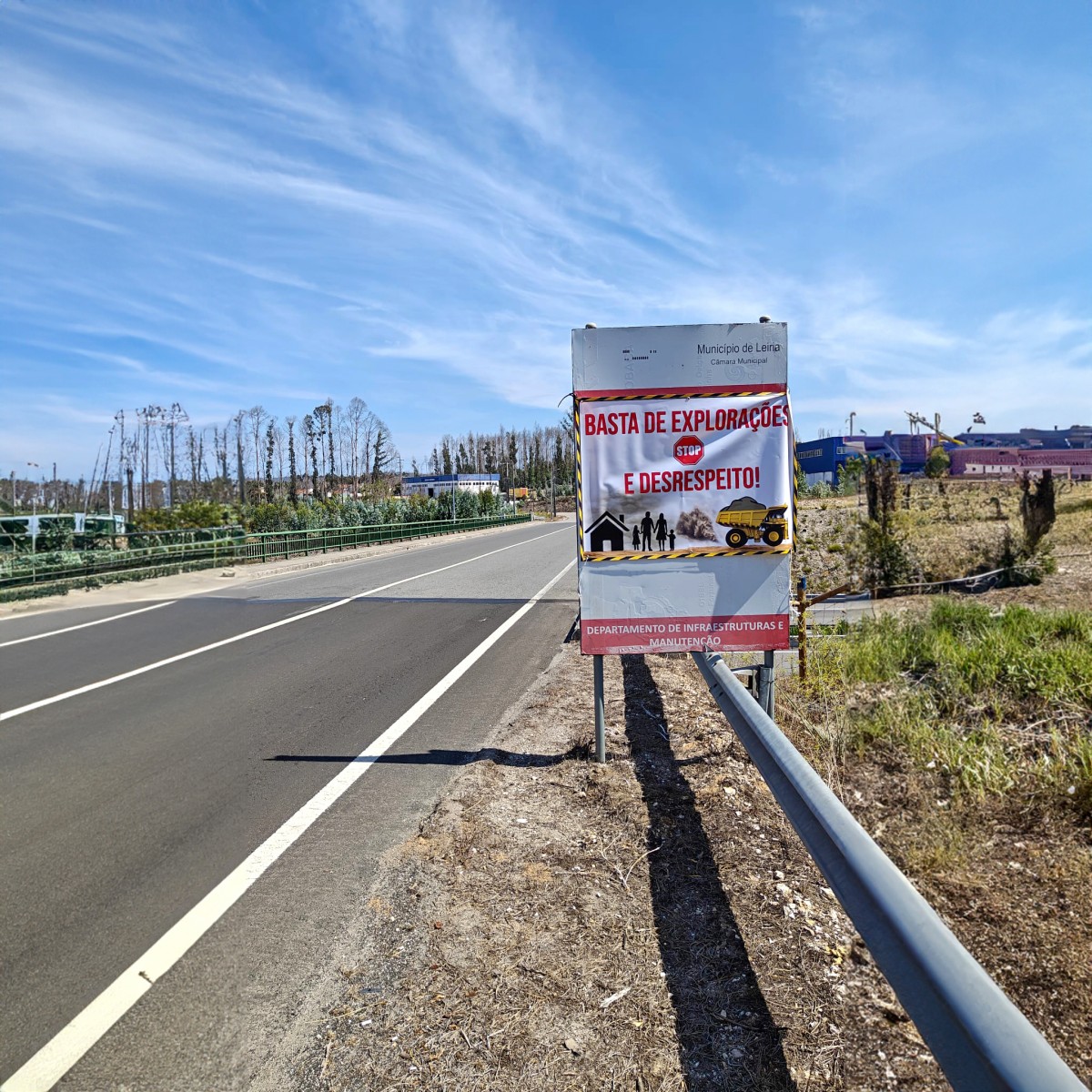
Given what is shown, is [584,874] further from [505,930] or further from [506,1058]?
[506,1058]

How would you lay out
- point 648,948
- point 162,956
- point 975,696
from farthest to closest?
point 975,696 → point 162,956 → point 648,948

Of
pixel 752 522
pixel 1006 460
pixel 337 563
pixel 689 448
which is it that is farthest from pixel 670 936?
pixel 1006 460

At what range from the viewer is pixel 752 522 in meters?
5.01

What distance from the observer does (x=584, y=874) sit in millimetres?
3766

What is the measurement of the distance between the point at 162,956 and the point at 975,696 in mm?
5619

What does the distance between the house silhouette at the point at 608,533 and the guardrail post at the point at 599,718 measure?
2.31 ft

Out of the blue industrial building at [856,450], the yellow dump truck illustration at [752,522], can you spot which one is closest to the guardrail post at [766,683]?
the yellow dump truck illustration at [752,522]

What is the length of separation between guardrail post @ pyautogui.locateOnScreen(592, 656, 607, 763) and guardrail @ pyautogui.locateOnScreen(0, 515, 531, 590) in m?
18.0

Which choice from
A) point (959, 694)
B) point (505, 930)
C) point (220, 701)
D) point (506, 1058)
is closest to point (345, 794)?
point (505, 930)

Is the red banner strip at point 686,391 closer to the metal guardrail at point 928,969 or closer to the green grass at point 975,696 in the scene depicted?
the green grass at point 975,696

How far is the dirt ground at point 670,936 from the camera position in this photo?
2504mm

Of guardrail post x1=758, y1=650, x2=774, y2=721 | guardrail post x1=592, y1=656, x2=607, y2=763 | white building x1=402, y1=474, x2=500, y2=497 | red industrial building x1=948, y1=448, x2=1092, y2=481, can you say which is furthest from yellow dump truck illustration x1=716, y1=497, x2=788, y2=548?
white building x1=402, y1=474, x2=500, y2=497

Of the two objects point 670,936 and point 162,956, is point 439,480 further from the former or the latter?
point 670,936

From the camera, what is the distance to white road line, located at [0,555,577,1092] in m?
2.61
